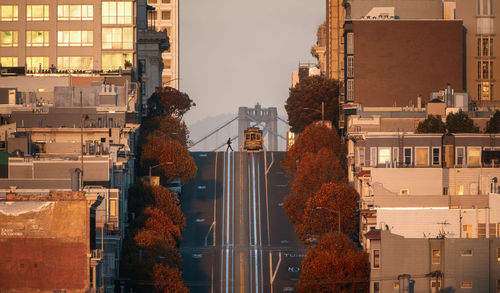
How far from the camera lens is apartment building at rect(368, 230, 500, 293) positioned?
143 metres

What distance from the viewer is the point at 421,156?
170625 millimetres

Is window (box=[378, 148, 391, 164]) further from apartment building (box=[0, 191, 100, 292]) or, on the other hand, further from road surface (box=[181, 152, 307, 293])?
apartment building (box=[0, 191, 100, 292])

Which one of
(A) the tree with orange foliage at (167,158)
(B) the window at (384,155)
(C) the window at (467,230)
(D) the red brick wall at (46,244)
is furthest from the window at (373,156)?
(D) the red brick wall at (46,244)

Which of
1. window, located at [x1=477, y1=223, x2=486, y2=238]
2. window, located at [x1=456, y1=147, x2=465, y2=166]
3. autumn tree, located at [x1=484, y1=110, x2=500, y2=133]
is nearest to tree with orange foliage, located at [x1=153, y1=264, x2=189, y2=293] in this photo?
window, located at [x1=477, y1=223, x2=486, y2=238]

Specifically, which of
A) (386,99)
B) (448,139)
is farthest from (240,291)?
(386,99)

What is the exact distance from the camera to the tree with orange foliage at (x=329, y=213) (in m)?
170

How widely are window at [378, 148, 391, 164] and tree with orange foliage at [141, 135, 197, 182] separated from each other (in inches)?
1066

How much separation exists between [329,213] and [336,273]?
74.4 feet

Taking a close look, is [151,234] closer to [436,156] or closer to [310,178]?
[436,156]

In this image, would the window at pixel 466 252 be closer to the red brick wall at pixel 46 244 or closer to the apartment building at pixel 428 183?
the apartment building at pixel 428 183

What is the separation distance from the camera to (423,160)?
6703 inches

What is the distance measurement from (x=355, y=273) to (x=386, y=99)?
2132 inches

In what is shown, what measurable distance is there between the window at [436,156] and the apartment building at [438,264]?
82.3 feet

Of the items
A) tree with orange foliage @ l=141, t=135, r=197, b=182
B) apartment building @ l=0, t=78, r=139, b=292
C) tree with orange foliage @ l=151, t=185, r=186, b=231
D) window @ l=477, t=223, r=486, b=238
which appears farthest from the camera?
tree with orange foliage @ l=141, t=135, r=197, b=182
